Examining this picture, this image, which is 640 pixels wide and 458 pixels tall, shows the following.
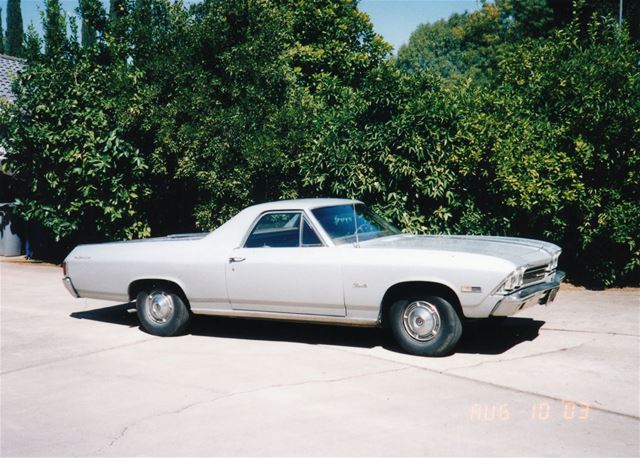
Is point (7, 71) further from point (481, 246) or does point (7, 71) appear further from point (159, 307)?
point (481, 246)

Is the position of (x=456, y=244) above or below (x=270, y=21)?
below

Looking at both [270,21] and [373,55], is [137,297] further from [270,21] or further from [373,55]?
[373,55]

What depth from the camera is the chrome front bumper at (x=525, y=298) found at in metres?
5.79

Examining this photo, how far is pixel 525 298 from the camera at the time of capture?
588 cm

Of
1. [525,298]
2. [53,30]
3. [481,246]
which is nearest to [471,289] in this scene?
[525,298]

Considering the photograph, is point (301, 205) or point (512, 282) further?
point (301, 205)

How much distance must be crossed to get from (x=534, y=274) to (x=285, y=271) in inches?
98.0

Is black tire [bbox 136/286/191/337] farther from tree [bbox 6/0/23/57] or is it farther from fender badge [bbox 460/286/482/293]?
tree [bbox 6/0/23/57]

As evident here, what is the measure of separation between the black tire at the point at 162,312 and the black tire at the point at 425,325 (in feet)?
8.29

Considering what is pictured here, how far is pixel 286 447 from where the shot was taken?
416cm

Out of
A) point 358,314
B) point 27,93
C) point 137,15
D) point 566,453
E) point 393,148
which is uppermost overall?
point 137,15

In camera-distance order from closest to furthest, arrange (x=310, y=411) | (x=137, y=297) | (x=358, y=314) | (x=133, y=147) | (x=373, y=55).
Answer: (x=310, y=411) < (x=358, y=314) < (x=137, y=297) < (x=133, y=147) < (x=373, y=55)

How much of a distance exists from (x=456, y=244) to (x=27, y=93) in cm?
959

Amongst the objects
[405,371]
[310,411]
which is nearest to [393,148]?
[405,371]
